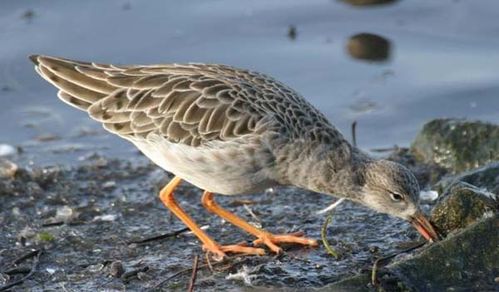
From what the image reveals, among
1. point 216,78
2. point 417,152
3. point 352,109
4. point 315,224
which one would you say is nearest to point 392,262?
point 315,224

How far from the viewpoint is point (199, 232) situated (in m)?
8.56

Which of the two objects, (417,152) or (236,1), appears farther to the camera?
(236,1)

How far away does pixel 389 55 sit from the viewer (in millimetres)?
12633

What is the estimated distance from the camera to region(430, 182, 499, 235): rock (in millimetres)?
8148

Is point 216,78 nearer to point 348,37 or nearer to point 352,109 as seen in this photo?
point 352,109

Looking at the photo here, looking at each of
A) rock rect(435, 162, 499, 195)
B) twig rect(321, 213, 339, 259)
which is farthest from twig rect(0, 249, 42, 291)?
rock rect(435, 162, 499, 195)

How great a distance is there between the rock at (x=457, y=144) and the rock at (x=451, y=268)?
2.07m

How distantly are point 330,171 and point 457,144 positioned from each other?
1.93 m

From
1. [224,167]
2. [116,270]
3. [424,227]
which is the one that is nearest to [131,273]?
[116,270]

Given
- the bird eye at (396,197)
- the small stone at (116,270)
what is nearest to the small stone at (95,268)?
the small stone at (116,270)

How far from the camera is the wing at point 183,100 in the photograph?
8383mm

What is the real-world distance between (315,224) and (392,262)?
120 centimetres

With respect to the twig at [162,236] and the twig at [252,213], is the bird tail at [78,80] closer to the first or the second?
the twig at [162,236]

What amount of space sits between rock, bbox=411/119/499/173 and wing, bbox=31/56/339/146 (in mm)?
1807
